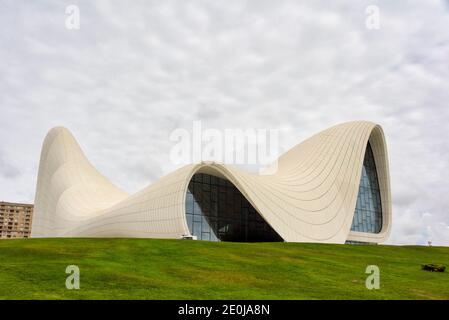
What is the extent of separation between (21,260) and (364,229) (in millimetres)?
34272

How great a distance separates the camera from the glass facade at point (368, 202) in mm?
43062

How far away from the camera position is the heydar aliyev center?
31359 millimetres

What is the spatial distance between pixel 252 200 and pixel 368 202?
57.5ft

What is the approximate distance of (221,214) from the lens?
3503cm

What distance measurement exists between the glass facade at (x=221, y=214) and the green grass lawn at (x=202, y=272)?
424 inches

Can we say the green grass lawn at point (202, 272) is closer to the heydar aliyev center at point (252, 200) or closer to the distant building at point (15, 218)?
the heydar aliyev center at point (252, 200)

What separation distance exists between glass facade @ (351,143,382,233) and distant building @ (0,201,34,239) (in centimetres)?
12400

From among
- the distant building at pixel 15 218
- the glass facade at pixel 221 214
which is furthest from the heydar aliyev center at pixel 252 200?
the distant building at pixel 15 218

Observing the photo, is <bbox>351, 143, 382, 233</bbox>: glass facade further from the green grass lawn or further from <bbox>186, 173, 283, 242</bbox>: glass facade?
the green grass lawn

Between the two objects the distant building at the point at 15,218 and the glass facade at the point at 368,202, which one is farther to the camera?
the distant building at the point at 15,218

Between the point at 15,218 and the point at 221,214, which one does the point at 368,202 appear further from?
the point at 15,218

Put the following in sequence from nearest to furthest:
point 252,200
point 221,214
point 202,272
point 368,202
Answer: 1. point 202,272
2. point 252,200
3. point 221,214
4. point 368,202

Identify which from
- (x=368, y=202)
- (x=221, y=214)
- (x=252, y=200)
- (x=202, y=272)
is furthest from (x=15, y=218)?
(x=202, y=272)
